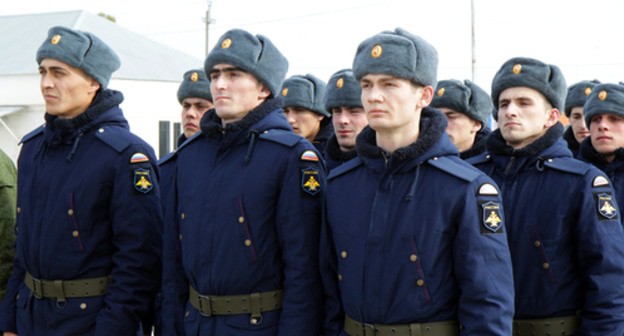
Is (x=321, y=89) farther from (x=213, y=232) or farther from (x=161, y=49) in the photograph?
(x=161, y=49)

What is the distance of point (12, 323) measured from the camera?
4.59m

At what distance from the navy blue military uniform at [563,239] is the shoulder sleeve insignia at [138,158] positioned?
1945mm

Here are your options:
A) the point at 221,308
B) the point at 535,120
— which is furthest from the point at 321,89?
the point at 221,308

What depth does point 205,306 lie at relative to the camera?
372cm

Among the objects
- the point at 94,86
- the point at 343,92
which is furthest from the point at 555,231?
the point at 94,86

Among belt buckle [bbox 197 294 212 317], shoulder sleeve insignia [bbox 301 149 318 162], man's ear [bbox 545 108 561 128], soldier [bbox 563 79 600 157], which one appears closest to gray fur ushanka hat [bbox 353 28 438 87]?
shoulder sleeve insignia [bbox 301 149 318 162]

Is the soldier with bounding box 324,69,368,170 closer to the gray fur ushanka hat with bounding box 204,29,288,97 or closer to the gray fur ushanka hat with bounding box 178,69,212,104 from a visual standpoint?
the gray fur ushanka hat with bounding box 178,69,212,104

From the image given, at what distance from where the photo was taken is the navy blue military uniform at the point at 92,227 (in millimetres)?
4188

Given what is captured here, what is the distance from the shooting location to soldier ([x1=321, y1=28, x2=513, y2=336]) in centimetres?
314

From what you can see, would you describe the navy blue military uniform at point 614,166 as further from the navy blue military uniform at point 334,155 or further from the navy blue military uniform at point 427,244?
the navy blue military uniform at point 427,244

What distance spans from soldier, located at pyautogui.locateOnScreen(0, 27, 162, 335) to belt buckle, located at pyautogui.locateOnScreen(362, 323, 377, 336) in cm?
146

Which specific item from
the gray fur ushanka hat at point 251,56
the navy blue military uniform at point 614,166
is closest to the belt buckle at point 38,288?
the gray fur ushanka hat at point 251,56

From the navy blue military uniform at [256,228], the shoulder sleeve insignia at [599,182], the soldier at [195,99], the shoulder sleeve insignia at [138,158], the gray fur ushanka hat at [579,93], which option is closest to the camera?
the navy blue military uniform at [256,228]

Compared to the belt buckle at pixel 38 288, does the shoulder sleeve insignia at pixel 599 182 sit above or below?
above
